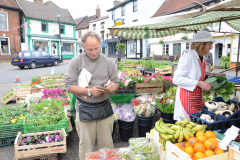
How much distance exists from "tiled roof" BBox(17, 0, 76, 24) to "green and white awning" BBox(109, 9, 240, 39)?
82.9 ft

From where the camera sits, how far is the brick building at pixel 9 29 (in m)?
22.4

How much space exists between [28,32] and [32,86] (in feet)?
71.5

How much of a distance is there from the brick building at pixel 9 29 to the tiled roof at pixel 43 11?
1.63m

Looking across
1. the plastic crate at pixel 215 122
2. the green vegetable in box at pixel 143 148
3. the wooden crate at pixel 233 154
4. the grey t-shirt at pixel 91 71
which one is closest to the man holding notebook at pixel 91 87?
the grey t-shirt at pixel 91 71

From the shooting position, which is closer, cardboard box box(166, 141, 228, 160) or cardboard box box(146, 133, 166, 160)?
cardboard box box(166, 141, 228, 160)

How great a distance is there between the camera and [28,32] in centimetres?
2530

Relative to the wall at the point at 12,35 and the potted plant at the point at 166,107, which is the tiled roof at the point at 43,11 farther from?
the potted plant at the point at 166,107

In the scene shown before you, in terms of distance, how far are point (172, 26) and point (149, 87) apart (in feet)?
7.49

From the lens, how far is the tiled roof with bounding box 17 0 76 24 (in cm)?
2574

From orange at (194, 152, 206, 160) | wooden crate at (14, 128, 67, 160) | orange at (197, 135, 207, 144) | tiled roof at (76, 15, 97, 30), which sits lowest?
wooden crate at (14, 128, 67, 160)

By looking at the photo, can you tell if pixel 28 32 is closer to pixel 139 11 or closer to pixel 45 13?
pixel 45 13

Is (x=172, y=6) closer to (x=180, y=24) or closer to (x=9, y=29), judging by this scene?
(x=9, y=29)

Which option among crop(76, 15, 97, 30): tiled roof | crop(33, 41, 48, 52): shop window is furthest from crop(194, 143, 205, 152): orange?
crop(76, 15, 97, 30): tiled roof

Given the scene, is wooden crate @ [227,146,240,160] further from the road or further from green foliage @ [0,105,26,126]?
the road
